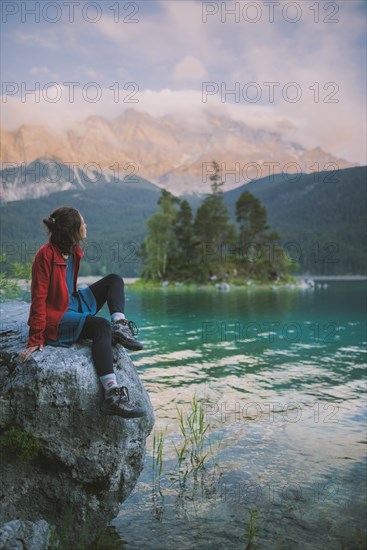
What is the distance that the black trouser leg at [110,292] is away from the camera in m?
6.72

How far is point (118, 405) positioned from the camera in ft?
18.4

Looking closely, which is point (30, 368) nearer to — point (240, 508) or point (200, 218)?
point (240, 508)

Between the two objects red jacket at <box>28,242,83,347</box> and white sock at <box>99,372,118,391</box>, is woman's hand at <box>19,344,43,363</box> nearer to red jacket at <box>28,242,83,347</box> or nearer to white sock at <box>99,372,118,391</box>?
red jacket at <box>28,242,83,347</box>

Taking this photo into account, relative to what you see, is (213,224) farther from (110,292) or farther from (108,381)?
(108,381)

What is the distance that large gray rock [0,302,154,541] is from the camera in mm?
5633

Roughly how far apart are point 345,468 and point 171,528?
389 centimetres

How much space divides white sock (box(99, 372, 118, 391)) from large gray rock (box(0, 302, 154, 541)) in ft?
0.40

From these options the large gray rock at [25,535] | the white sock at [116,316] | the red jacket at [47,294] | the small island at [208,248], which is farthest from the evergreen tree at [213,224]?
the large gray rock at [25,535]

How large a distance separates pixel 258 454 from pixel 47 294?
576 cm

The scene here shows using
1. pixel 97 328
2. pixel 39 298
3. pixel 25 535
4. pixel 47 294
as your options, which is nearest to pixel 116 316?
pixel 97 328

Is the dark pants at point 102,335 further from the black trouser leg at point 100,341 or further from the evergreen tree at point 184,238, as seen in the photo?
the evergreen tree at point 184,238

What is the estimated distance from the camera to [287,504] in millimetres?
7473

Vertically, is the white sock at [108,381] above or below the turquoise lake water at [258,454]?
above

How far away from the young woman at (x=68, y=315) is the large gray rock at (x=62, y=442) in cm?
18
